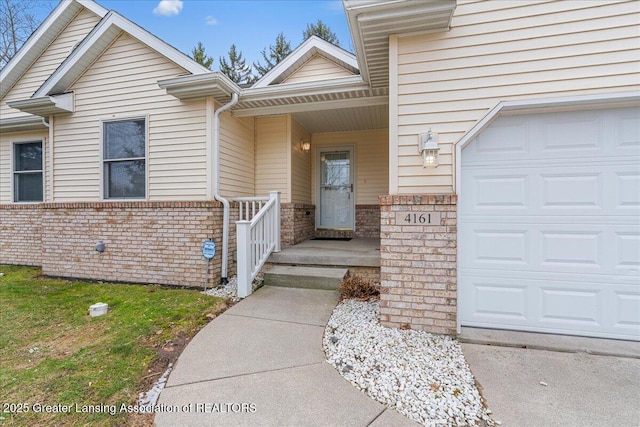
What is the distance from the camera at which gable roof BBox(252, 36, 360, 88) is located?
257 inches

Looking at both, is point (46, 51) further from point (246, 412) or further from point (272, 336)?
point (246, 412)

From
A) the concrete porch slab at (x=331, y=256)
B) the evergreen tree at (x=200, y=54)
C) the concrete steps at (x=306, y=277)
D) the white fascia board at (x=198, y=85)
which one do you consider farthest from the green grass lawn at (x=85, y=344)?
the evergreen tree at (x=200, y=54)

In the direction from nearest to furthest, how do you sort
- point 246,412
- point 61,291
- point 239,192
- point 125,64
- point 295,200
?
point 246,412, point 61,291, point 125,64, point 239,192, point 295,200

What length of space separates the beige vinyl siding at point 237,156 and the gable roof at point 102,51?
1.08 metres

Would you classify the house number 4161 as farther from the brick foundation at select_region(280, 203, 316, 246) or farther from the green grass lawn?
the brick foundation at select_region(280, 203, 316, 246)

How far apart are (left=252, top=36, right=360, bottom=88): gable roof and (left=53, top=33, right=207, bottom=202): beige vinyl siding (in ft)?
7.10

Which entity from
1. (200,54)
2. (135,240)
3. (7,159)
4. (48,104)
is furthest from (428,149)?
(200,54)

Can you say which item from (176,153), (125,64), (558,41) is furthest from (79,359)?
(558,41)

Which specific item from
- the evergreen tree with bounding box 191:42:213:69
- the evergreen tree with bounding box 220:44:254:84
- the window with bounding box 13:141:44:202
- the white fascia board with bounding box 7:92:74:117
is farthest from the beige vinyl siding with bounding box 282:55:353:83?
the evergreen tree with bounding box 220:44:254:84

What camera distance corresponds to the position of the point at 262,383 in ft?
7.47

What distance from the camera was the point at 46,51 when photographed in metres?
7.57

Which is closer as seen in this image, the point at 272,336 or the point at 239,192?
the point at 272,336

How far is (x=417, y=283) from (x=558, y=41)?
9.58 ft

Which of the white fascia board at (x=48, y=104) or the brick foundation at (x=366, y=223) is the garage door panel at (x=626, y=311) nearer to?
the brick foundation at (x=366, y=223)
